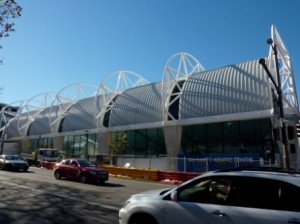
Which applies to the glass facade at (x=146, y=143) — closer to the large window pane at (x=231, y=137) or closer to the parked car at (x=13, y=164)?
the large window pane at (x=231, y=137)

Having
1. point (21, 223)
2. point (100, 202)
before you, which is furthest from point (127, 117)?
point (21, 223)

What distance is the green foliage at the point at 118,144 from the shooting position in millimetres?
40062

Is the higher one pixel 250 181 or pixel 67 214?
pixel 250 181

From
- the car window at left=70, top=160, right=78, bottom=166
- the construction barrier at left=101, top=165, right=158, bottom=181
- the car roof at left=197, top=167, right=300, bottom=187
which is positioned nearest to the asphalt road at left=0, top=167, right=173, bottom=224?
the car roof at left=197, top=167, right=300, bottom=187

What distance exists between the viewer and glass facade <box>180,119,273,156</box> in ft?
95.2

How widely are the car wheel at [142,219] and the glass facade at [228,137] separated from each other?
2504 cm

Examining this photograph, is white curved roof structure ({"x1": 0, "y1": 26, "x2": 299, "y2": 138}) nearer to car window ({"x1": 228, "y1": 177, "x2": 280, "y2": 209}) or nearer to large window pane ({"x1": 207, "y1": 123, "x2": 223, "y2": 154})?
large window pane ({"x1": 207, "y1": 123, "x2": 223, "y2": 154})

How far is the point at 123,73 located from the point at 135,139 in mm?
12508

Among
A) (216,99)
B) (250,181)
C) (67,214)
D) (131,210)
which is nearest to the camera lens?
(250,181)

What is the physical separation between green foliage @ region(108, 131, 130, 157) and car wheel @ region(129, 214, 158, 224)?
→ 3440cm

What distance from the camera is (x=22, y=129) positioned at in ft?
221

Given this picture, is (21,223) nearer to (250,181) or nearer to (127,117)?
(250,181)

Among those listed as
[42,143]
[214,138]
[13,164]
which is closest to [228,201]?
[214,138]

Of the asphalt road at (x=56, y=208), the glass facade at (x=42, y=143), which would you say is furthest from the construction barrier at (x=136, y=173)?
the glass facade at (x=42, y=143)
